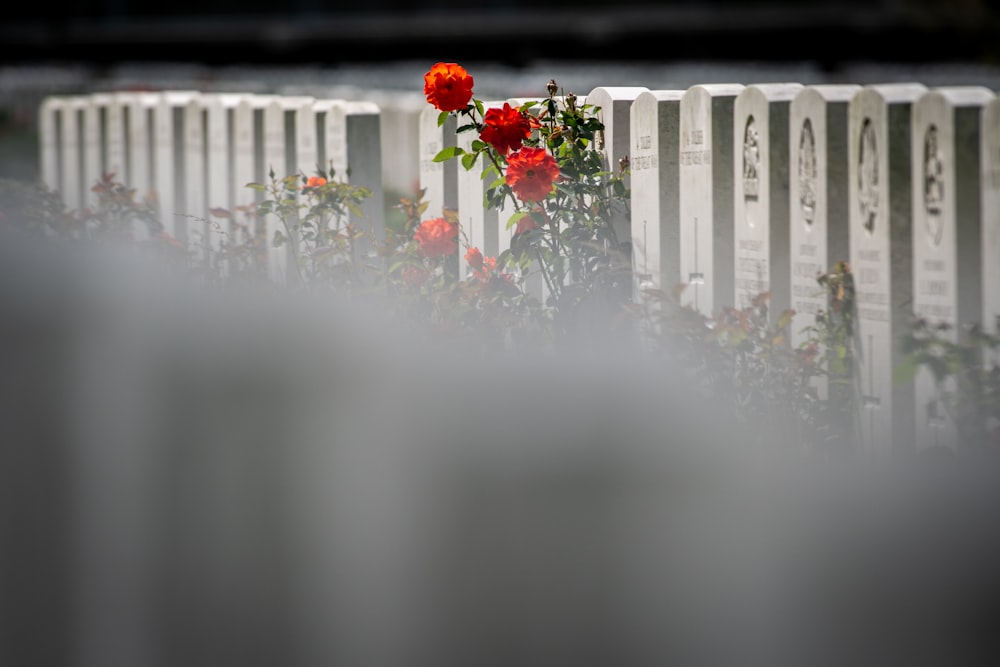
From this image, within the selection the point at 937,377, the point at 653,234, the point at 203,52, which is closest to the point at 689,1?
the point at 203,52

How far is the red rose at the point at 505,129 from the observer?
327 centimetres

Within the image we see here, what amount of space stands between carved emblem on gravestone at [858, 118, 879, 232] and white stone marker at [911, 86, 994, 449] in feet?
0.38

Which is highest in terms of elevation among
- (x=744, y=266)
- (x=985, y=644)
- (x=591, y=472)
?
(x=744, y=266)

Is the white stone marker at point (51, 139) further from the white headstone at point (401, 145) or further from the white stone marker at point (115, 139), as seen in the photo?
the white headstone at point (401, 145)

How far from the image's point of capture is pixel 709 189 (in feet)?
10.3

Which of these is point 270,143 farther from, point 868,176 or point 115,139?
point 868,176

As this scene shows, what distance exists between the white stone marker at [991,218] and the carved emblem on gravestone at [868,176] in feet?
1.00

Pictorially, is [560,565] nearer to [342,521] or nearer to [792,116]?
[342,521]

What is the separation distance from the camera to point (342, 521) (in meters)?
2.26

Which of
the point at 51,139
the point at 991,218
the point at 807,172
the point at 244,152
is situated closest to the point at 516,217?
the point at 807,172

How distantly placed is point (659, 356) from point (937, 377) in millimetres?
610

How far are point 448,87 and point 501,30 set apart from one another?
959 cm

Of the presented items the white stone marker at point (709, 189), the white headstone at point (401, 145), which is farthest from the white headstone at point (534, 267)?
the white headstone at point (401, 145)

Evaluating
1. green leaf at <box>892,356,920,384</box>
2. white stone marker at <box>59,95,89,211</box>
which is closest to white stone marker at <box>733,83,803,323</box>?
green leaf at <box>892,356,920,384</box>
